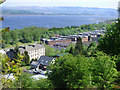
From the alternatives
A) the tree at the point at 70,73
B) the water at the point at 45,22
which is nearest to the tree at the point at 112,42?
the tree at the point at 70,73

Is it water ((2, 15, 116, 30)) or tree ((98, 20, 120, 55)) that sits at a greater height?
tree ((98, 20, 120, 55))

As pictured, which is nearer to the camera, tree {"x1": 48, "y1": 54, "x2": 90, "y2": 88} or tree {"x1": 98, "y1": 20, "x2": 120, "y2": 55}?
tree {"x1": 48, "y1": 54, "x2": 90, "y2": 88}

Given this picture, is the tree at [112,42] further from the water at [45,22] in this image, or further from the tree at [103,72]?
the water at [45,22]

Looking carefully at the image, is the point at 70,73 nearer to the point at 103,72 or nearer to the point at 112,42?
the point at 103,72

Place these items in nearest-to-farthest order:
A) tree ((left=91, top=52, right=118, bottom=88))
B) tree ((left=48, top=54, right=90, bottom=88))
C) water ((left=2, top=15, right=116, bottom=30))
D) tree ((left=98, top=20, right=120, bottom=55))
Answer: tree ((left=91, top=52, right=118, bottom=88)), tree ((left=48, top=54, right=90, bottom=88)), tree ((left=98, top=20, right=120, bottom=55)), water ((left=2, top=15, right=116, bottom=30))

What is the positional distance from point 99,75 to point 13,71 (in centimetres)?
169

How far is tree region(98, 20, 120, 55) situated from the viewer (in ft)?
9.84

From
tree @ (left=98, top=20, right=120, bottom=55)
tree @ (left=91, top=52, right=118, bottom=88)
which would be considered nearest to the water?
tree @ (left=98, top=20, right=120, bottom=55)

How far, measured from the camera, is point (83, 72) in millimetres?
2398

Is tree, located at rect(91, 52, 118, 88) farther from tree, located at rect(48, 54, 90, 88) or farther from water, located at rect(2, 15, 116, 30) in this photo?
water, located at rect(2, 15, 116, 30)

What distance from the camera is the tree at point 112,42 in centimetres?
300

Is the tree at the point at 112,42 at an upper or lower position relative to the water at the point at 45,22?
upper

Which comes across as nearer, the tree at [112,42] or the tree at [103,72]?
the tree at [103,72]

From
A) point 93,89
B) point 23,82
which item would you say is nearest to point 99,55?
point 93,89
